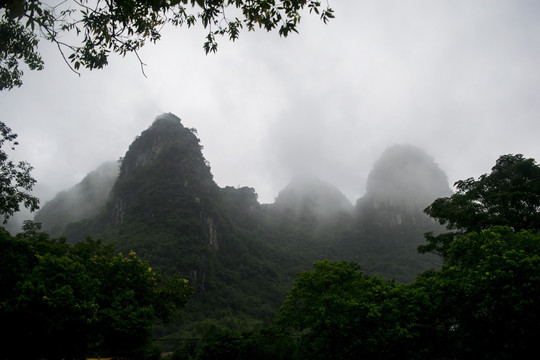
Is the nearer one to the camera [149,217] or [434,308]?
[434,308]

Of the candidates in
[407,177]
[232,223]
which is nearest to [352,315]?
[232,223]

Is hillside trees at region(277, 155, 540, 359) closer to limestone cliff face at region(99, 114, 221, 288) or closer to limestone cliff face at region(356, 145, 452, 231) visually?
limestone cliff face at region(99, 114, 221, 288)

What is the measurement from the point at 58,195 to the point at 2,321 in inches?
5460

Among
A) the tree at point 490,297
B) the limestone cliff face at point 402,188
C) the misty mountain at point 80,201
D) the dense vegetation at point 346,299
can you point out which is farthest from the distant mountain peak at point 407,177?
the tree at point 490,297

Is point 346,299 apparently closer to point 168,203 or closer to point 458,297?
point 458,297

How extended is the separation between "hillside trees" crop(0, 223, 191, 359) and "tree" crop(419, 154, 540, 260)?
55.9 feet

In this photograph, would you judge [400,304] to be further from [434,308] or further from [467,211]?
[467,211]

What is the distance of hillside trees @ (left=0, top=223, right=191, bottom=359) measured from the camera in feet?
39.2

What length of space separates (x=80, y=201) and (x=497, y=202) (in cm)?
13415

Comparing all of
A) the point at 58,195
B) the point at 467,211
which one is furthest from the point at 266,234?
the point at 467,211

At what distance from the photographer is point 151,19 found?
5.76m

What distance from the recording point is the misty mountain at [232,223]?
69312mm

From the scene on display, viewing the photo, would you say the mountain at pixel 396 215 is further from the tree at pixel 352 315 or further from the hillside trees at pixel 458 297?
the tree at pixel 352 315

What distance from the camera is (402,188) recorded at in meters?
130
